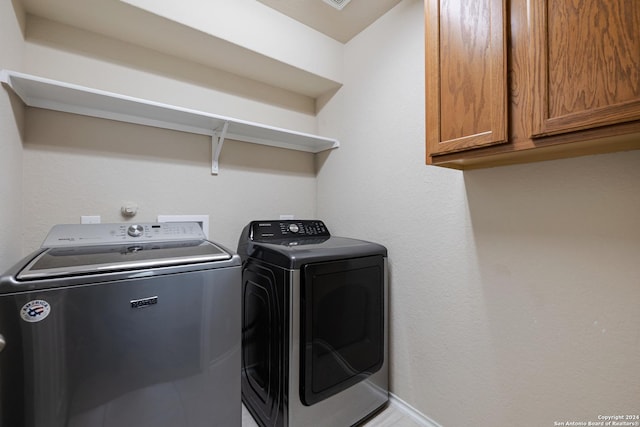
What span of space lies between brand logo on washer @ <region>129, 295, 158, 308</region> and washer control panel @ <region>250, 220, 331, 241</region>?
0.78m

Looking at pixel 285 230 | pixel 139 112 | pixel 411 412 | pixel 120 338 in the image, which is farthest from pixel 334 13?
pixel 411 412

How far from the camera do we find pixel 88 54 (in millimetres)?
1495

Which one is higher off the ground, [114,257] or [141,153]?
[141,153]

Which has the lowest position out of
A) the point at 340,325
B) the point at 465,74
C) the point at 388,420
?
the point at 388,420

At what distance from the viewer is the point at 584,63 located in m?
0.80

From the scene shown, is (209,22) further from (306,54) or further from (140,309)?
(140,309)

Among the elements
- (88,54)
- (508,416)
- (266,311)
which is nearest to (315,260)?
(266,311)

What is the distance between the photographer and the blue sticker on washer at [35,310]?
0.79m

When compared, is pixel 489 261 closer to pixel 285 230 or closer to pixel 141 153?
pixel 285 230

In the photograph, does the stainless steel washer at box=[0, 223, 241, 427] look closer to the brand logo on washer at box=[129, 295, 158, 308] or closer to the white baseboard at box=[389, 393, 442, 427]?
the brand logo on washer at box=[129, 295, 158, 308]

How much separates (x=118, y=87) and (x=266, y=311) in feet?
5.12

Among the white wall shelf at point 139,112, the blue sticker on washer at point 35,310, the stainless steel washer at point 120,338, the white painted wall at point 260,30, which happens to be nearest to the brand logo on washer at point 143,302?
the stainless steel washer at point 120,338

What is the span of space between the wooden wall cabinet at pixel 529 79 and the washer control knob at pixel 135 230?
59.4 inches

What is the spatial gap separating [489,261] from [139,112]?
205 cm
